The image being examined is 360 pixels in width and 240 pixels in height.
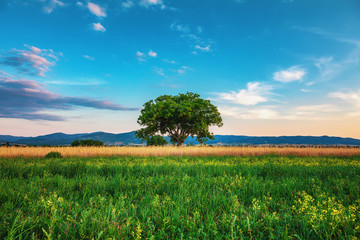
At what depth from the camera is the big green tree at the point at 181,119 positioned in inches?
1441

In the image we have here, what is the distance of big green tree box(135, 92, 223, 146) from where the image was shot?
36594 mm

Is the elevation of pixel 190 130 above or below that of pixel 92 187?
above

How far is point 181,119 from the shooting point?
39.2m

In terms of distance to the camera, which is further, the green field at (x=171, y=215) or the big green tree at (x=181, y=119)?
the big green tree at (x=181, y=119)

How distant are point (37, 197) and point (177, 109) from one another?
3245 centimetres

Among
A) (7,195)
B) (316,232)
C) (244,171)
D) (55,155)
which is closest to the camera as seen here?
(316,232)

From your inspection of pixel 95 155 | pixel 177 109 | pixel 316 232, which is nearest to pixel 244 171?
pixel 316 232

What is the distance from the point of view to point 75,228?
2.84 meters

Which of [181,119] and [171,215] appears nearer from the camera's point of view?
[171,215]

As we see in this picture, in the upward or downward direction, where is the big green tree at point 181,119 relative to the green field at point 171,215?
upward

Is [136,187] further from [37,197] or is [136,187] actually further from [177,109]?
[177,109]

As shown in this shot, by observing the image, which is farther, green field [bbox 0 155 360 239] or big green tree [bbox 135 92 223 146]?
big green tree [bbox 135 92 223 146]

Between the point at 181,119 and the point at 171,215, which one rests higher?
the point at 181,119

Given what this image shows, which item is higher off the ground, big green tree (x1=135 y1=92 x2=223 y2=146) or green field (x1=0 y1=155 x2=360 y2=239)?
big green tree (x1=135 y1=92 x2=223 y2=146)
